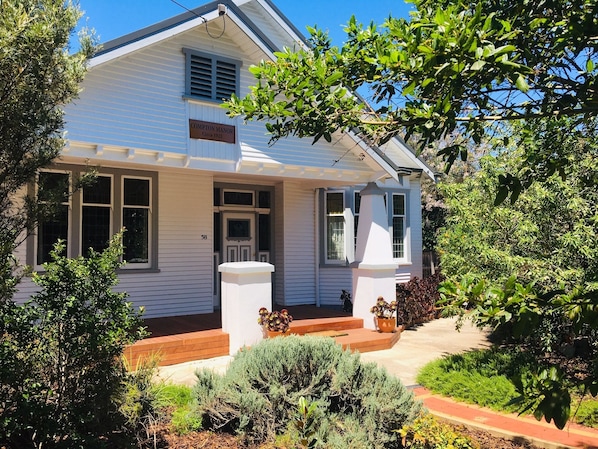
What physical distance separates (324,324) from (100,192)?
18.6 ft

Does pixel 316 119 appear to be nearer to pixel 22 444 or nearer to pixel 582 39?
pixel 582 39

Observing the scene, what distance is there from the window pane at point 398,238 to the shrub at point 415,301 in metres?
1.25

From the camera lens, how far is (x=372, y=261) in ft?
36.4

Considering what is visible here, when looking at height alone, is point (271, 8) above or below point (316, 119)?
above

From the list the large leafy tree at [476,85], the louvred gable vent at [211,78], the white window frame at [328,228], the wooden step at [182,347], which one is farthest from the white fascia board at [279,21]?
the large leafy tree at [476,85]

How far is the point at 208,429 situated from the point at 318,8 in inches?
341

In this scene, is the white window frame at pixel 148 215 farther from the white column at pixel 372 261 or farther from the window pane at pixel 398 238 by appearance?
the window pane at pixel 398 238

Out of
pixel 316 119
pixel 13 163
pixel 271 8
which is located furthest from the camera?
pixel 271 8

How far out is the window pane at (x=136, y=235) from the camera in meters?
10.6

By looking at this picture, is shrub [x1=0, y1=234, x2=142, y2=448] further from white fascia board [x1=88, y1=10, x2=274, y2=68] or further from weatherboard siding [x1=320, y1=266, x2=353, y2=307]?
weatherboard siding [x1=320, y1=266, x2=353, y2=307]

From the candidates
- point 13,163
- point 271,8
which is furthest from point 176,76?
point 13,163

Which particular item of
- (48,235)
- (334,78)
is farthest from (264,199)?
(334,78)

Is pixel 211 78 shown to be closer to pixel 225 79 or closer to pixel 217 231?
pixel 225 79

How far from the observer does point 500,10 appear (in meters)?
2.91
